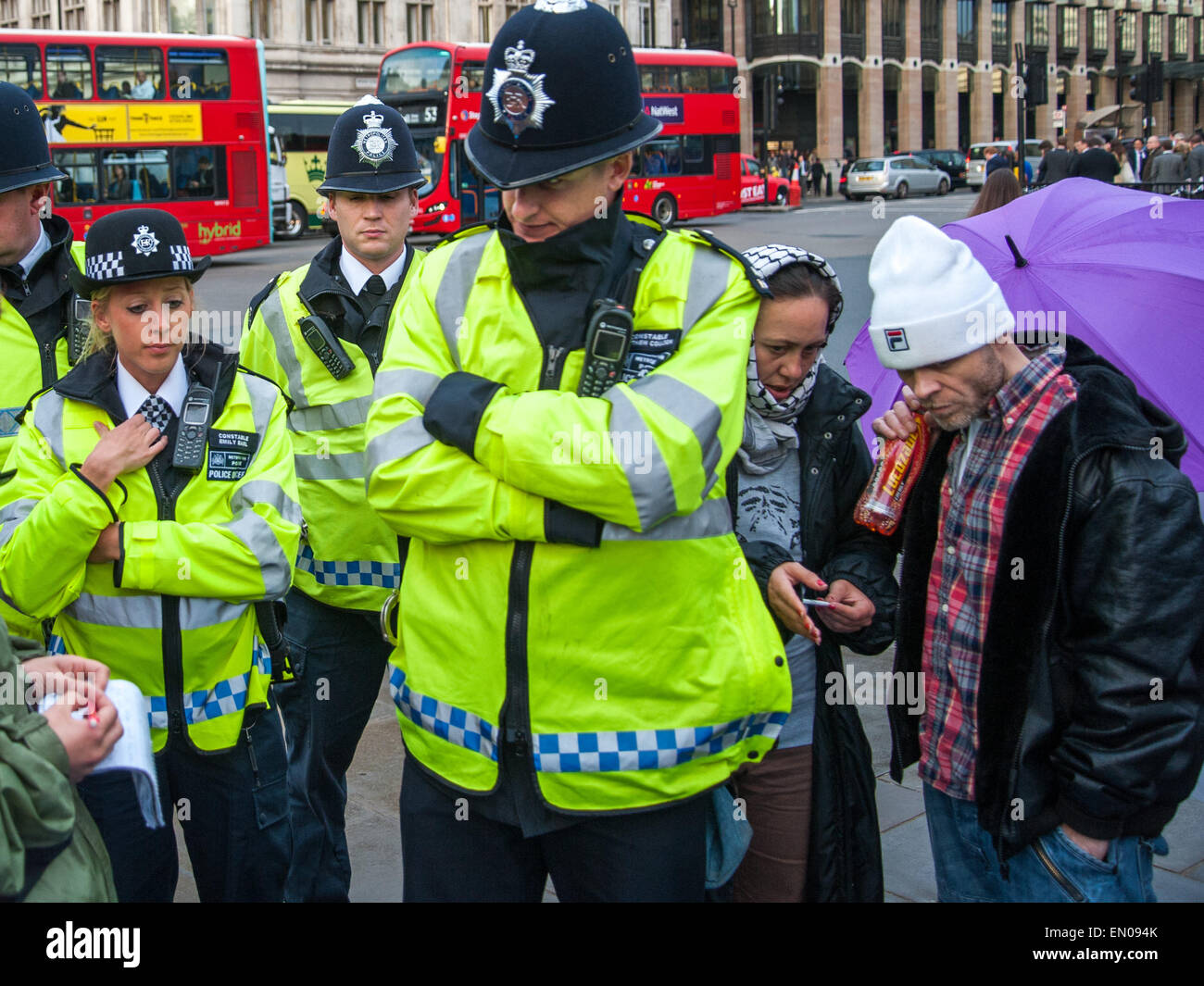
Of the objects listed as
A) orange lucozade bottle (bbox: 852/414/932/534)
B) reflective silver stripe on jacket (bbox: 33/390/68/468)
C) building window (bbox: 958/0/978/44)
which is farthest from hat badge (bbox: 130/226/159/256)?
building window (bbox: 958/0/978/44)

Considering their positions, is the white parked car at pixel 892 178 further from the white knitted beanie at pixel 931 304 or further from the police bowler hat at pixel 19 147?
the white knitted beanie at pixel 931 304

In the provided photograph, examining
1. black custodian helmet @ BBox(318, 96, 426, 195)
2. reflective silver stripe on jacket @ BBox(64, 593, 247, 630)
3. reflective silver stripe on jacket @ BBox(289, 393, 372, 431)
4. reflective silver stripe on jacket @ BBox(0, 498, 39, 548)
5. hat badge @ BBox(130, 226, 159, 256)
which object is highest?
black custodian helmet @ BBox(318, 96, 426, 195)

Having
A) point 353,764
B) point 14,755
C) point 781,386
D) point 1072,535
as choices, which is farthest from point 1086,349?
point 353,764

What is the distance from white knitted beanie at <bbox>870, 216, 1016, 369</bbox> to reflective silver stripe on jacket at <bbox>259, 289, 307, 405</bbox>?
180cm

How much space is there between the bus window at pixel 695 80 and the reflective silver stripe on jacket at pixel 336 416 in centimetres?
2710

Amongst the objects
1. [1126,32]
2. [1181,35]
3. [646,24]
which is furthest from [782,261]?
[1181,35]

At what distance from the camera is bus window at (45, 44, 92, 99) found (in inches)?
833

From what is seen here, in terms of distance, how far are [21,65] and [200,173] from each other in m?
3.42

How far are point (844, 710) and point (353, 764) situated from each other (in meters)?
2.39

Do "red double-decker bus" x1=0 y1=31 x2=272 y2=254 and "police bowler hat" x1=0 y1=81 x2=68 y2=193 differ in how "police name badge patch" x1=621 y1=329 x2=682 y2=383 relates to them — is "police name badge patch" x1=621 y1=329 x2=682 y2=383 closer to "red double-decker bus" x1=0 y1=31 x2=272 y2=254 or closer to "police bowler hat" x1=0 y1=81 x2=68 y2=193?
"police bowler hat" x1=0 y1=81 x2=68 y2=193

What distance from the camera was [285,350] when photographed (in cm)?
357

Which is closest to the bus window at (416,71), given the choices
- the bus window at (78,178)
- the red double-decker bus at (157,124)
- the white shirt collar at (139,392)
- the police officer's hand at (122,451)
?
the red double-decker bus at (157,124)

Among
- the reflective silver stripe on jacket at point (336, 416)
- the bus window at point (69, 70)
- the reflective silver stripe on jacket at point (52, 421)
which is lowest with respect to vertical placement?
the reflective silver stripe on jacket at point (336, 416)

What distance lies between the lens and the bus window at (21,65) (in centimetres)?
2069
